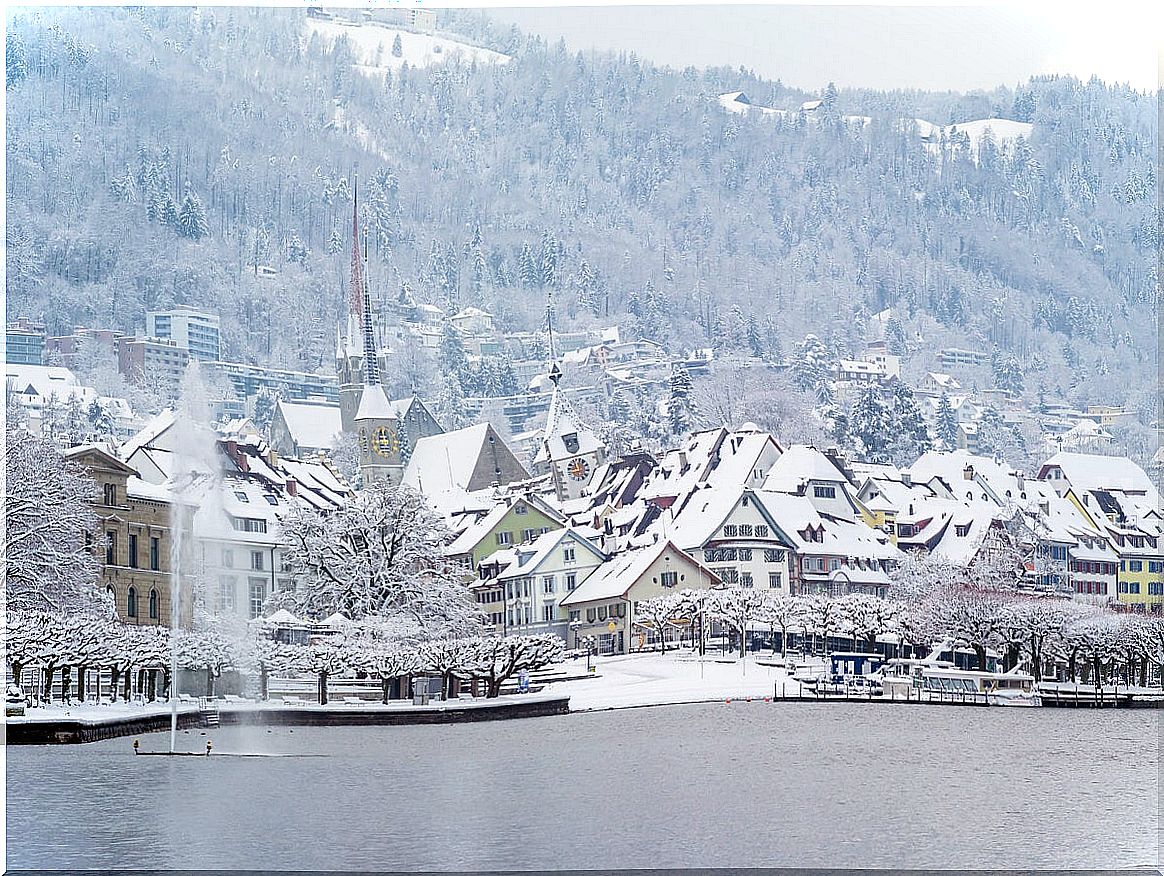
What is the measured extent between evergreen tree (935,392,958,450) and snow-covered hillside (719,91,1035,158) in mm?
1818

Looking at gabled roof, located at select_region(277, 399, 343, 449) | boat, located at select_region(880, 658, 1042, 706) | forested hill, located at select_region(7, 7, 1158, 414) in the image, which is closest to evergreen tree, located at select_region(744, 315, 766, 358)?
forested hill, located at select_region(7, 7, 1158, 414)

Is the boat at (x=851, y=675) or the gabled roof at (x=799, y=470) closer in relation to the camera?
the boat at (x=851, y=675)

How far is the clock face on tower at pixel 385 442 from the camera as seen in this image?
13102 millimetres

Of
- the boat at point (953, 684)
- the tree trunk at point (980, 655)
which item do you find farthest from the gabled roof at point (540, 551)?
the tree trunk at point (980, 655)

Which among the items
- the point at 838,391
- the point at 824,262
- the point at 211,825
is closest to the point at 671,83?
the point at 824,262

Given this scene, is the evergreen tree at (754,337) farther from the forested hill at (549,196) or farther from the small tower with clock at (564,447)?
the small tower with clock at (564,447)

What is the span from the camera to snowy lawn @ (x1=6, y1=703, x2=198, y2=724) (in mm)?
12641

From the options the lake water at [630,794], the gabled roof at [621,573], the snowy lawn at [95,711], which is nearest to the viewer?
the lake water at [630,794]

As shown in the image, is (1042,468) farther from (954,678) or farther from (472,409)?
(472,409)

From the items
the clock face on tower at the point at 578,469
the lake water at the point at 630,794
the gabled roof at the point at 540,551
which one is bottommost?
the lake water at the point at 630,794

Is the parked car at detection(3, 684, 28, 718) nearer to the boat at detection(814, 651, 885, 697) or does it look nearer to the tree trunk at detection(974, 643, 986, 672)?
the boat at detection(814, 651, 885, 697)

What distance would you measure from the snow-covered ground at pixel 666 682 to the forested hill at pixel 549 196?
89.3 inches

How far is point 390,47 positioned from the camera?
13.1 meters

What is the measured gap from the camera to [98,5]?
1304 cm
